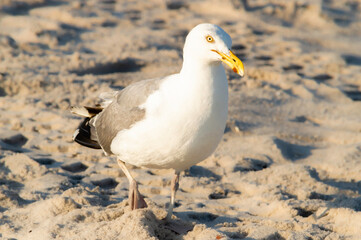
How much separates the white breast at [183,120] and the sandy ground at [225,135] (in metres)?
0.51

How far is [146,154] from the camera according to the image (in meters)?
3.84

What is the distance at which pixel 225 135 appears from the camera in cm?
604

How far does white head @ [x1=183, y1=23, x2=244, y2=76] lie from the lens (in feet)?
11.6

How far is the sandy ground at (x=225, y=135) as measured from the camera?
160 inches

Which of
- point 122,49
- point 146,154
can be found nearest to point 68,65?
point 122,49

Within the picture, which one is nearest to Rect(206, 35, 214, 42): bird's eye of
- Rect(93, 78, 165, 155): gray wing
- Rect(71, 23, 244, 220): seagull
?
Rect(71, 23, 244, 220): seagull

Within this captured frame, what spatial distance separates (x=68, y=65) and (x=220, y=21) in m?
3.51

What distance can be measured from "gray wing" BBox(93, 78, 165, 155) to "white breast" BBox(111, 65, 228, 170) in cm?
→ 10

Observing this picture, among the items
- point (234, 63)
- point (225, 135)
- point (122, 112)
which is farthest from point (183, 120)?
point (225, 135)

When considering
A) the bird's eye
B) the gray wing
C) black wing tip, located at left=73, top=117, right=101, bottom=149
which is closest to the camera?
the bird's eye

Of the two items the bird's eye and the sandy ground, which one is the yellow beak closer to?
the bird's eye

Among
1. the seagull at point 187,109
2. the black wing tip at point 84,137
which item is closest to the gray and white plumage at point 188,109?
the seagull at point 187,109

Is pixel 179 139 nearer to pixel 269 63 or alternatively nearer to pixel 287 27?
pixel 269 63

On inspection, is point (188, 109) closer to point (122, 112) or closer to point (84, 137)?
point (122, 112)
